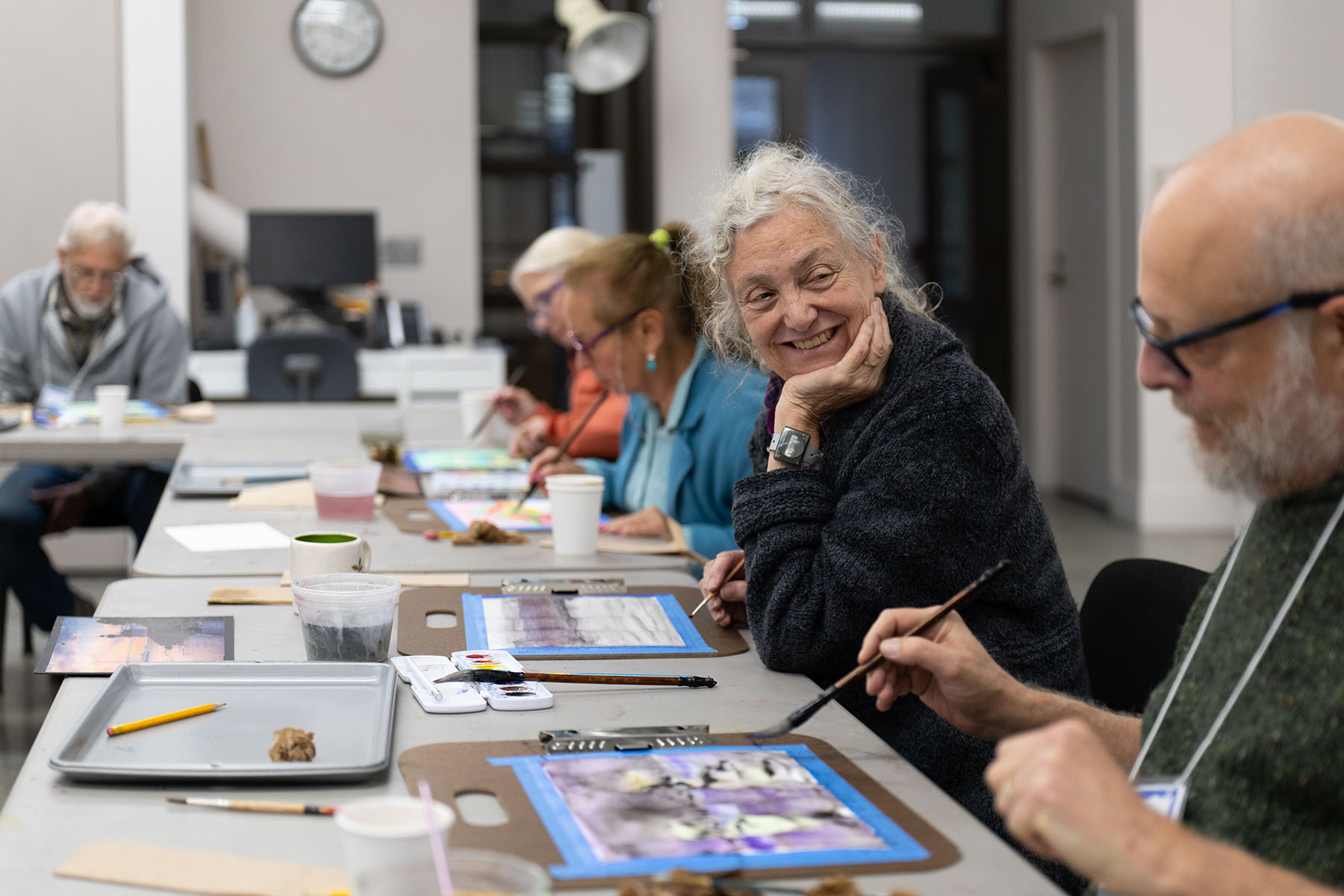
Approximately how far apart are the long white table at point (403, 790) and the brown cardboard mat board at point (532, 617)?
32 mm

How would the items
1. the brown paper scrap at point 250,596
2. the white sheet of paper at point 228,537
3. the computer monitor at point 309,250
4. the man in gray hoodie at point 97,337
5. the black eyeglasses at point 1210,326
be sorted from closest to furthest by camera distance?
the black eyeglasses at point 1210,326
the brown paper scrap at point 250,596
the white sheet of paper at point 228,537
the man in gray hoodie at point 97,337
the computer monitor at point 309,250

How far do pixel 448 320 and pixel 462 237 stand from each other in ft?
1.45

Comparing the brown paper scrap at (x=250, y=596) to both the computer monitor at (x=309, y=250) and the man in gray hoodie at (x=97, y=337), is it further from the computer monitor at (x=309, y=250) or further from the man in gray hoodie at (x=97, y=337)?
the computer monitor at (x=309, y=250)

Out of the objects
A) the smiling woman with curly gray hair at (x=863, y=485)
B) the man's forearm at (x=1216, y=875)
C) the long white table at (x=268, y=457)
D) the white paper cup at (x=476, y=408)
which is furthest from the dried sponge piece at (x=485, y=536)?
the man's forearm at (x=1216, y=875)

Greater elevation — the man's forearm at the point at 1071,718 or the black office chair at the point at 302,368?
the black office chair at the point at 302,368

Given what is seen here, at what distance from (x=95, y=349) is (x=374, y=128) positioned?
292 centimetres

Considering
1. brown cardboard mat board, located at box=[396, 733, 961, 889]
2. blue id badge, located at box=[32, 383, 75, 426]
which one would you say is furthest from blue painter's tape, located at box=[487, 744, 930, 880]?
blue id badge, located at box=[32, 383, 75, 426]

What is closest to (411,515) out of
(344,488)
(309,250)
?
(344,488)

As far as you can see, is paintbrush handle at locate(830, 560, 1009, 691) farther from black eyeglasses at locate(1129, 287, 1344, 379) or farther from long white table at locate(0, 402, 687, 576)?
long white table at locate(0, 402, 687, 576)

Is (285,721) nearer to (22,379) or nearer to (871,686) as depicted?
(871,686)

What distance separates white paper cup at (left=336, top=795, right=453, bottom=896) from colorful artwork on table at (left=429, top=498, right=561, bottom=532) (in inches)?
57.0

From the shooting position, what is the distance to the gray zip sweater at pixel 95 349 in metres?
4.34

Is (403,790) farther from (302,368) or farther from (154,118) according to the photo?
(154,118)

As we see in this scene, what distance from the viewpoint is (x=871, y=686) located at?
50.7 inches
